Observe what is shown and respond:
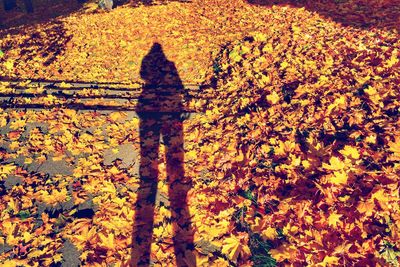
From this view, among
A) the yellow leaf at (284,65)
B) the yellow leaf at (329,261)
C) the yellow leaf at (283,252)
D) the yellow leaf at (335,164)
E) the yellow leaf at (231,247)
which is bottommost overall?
the yellow leaf at (231,247)

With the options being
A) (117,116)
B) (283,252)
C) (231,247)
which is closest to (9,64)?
(117,116)

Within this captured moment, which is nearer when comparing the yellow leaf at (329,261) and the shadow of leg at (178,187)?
the yellow leaf at (329,261)

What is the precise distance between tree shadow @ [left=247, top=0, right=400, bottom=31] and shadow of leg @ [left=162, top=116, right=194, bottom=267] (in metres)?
5.02

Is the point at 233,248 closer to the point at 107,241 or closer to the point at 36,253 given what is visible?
the point at 107,241

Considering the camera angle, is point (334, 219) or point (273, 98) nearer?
point (334, 219)

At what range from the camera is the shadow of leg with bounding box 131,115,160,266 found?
3.24 metres

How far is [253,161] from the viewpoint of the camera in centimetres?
396

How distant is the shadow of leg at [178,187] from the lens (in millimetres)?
3270

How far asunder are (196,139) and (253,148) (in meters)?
1.00

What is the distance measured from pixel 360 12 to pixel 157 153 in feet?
21.9

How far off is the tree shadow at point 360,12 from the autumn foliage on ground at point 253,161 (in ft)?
0.35

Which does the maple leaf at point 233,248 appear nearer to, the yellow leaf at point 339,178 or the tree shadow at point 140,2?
the yellow leaf at point 339,178

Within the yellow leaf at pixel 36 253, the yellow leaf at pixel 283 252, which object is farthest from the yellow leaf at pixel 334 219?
the yellow leaf at pixel 36 253

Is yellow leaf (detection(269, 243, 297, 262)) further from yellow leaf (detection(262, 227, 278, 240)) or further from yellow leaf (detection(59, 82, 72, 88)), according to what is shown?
yellow leaf (detection(59, 82, 72, 88))
